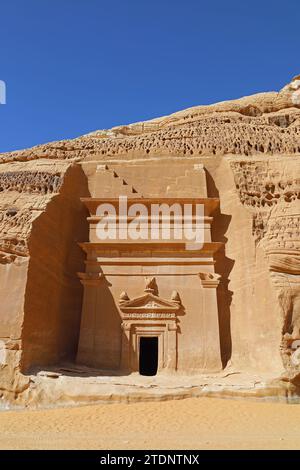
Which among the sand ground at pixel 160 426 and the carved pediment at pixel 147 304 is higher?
the carved pediment at pixel 147 304

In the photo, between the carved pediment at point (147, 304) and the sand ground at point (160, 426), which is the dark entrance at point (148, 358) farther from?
the sand ground at point (160, 426)

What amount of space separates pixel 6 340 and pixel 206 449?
6939 mm

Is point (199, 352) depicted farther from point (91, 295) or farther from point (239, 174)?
point (239, 174)

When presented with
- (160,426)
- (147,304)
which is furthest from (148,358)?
(160,426)

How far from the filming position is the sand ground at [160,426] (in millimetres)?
7914

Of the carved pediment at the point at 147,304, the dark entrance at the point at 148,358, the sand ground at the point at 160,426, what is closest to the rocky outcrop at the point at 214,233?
the sand ground at the point at 160,426

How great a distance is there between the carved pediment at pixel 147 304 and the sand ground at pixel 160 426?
145 inches

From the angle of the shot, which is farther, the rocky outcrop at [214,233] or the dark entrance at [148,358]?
the dark entrance at [148,358]

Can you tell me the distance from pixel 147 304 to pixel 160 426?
5.35 m

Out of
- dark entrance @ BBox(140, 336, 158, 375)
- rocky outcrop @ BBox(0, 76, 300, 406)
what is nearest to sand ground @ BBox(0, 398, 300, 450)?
rocky outcrop @ BBox(0, 76, 300, 406)

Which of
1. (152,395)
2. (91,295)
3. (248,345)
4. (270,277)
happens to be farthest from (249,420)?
(91,295)

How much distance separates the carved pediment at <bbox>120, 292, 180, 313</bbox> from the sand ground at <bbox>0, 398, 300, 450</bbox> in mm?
3671

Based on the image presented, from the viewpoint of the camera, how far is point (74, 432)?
356 inches

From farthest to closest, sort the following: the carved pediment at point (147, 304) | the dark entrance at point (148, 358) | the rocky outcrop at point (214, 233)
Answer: the dark entrance at point (148, 358) < the carved pediment at point (147, 304) < the rocky outcrop at point (214, 233)
